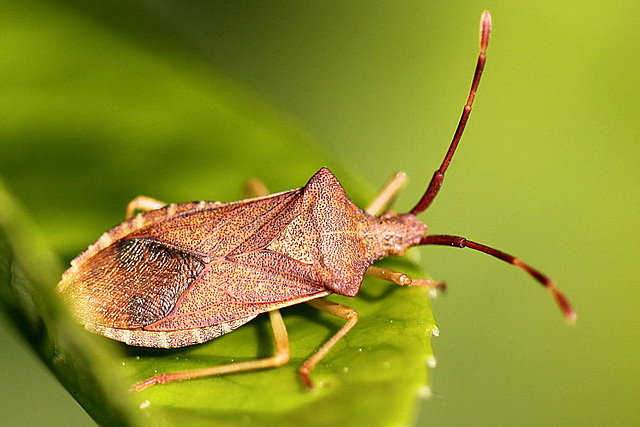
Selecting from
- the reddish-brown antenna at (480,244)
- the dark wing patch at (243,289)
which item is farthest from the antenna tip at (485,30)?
the dark wing patch at (243,289)

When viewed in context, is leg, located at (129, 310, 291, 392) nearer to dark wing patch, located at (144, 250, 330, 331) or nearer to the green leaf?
the green leaf

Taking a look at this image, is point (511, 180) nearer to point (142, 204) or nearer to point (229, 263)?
point (229, 263)

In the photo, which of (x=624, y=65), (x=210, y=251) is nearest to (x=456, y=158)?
(x=624, y=65)

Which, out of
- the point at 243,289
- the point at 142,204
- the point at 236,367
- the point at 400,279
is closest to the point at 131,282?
the point at 142,204

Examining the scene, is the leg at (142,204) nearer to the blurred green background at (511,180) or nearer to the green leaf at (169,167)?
the green leaf at (169,167)

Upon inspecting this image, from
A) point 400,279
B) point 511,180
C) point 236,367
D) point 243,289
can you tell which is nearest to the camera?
point 236,367

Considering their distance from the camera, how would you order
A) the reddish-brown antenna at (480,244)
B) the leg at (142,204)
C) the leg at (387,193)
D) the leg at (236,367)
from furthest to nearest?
the leg at (387,193) → the leg at (142,204) → the reddish-brown antenna at (480,244) → the leg at (236,367)
